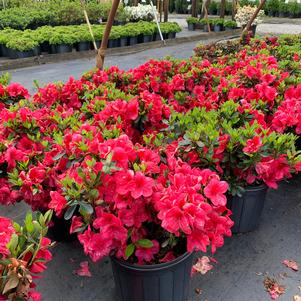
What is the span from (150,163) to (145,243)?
13.3 inches

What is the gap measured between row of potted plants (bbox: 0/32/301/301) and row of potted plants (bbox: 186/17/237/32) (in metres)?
10.4

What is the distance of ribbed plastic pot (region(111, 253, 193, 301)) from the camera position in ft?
5.27

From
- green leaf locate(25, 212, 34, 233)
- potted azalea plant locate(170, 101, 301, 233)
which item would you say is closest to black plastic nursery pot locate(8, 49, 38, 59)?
potted azalea plant locate(170, 101, 301, 233)

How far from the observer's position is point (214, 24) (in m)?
12.9

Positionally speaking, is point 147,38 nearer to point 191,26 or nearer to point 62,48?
point 62,48

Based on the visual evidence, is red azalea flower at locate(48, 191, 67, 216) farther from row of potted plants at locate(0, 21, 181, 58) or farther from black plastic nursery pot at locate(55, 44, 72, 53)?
black plastic nursery pot at locate(55, 44, 72, 53)

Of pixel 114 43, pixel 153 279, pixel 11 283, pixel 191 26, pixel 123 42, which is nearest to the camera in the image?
pixel 11 283

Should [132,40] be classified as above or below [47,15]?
below

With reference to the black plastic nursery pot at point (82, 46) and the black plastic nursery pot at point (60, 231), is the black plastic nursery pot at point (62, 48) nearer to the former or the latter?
the black plastic nursery pot at point (82, 46)

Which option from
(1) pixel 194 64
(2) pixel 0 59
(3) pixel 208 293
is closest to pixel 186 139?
(3) pixel 208 293

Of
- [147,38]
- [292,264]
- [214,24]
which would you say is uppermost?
[292,264]

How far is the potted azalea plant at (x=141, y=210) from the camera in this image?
141cm

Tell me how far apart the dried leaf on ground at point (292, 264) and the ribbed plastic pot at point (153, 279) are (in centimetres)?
80

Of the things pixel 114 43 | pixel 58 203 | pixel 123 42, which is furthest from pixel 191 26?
pixel 58 203
